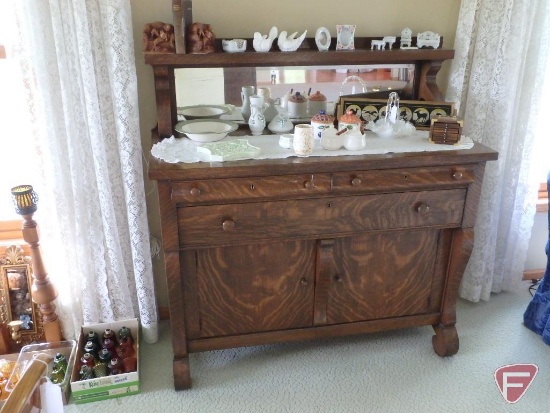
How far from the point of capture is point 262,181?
1.62 meters

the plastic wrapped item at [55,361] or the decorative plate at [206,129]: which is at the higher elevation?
the decorative plate at [206,129]

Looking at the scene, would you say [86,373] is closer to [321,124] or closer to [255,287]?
[255,287]

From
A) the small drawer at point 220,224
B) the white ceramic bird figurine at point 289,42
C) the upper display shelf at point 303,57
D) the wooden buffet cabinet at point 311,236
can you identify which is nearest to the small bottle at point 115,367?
the wooden buffet cabinet at point 311,236

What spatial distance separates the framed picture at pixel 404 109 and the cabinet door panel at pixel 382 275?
45 cm

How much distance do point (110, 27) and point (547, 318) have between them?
2089 millimetres

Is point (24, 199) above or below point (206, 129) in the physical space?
below

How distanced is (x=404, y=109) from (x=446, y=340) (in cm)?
95

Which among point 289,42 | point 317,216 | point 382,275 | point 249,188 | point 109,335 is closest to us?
point 249,188

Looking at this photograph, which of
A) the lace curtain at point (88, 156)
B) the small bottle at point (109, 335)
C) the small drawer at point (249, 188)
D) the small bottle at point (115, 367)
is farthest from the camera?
the small bottle at point (109, 335)

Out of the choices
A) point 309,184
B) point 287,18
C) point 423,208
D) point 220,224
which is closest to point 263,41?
point 287,18

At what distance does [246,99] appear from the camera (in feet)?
6.45

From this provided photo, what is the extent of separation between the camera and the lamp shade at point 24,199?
175 centimetres

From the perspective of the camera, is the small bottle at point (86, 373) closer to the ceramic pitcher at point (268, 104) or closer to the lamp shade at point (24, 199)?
the lamp shade at point (24, 199)

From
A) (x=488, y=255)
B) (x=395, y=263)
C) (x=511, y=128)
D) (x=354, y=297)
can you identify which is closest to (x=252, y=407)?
(x=354, y=297)
